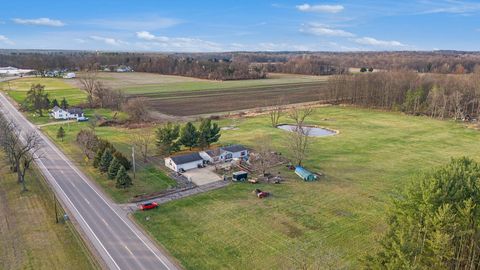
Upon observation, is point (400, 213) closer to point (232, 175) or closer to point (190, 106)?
point (232, 175)

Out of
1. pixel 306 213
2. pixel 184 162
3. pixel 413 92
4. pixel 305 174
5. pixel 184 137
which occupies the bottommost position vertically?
pixel 306 213

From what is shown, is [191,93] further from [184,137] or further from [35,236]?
[35,236]

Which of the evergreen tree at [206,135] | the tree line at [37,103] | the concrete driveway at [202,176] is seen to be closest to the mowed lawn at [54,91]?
the tree line at [37,103]

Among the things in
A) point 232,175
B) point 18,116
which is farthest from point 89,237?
point 18,116

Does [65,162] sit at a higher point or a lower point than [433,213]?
lower

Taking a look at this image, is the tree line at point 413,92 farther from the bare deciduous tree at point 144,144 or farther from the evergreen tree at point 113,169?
the evergreen tree at point 113,169

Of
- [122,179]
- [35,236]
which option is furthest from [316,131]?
[35,236]
